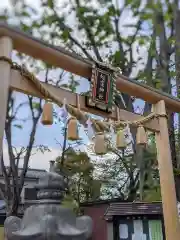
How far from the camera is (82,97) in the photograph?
3.12 metres

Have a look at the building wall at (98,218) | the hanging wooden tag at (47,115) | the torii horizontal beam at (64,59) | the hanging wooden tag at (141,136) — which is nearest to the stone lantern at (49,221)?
the hanging wooden tag at (47,115)

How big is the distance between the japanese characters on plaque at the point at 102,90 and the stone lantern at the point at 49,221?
84cm

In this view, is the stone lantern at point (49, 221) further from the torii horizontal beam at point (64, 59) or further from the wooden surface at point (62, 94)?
the torii horizontal beam at point (64, 59)

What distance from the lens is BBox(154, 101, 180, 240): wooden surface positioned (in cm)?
303

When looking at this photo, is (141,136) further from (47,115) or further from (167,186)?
(47,115)

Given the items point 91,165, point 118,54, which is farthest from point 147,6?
point 118,54

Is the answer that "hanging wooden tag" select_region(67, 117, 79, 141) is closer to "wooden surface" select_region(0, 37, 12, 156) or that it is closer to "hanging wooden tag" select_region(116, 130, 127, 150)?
"hanging wooden tag" select_region(116, 130, 127, 150)

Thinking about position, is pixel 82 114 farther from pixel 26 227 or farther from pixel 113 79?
pixel 26 227

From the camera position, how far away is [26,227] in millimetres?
2693

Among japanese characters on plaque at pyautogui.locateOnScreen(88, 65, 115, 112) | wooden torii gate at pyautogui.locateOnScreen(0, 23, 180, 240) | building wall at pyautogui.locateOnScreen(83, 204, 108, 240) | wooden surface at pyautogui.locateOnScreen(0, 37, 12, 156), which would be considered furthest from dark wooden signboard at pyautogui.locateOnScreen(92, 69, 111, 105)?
building wall at pyautogui.locateOnScreen(83, 204, 108, 240)

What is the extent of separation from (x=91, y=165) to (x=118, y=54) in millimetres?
3025

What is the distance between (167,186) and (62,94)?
4.82 ft

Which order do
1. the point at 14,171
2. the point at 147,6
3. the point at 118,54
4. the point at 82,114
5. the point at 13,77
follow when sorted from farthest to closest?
1. the point at 14,171
2. the point at 118,54
3. the point at 82,114
4. the point at 13,77
5. the point at 147,6

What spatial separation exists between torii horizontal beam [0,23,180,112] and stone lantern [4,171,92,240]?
1099mm
